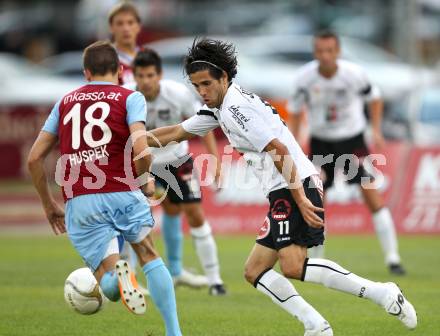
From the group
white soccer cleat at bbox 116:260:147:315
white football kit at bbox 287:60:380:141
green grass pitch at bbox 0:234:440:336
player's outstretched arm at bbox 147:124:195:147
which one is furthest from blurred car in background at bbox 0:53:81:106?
white soccer cleat at bbox 116:260:147:315

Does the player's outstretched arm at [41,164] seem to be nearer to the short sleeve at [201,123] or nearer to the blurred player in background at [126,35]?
the short sleeve at [201,123]

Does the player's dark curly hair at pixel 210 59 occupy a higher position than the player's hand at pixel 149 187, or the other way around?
the player's dark curly hair at pixel 210 59

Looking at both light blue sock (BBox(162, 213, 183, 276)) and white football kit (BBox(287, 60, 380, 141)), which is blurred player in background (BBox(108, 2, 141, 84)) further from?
white football kit (BBox(287, 60, 380, 141))

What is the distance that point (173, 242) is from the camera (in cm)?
1106

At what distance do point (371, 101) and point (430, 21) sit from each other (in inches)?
837

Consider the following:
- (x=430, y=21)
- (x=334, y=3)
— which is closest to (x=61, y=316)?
(x=334, y=3)

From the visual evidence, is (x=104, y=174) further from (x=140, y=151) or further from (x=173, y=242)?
(x=173, y=242)

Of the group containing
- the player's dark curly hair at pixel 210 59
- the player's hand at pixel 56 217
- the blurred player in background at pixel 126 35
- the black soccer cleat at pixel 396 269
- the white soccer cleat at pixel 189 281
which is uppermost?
the blurred player in background at pixel 126 35

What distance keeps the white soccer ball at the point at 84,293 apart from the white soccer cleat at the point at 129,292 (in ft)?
1.41

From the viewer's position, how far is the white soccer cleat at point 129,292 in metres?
6.95

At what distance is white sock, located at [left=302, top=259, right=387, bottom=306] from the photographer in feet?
24.4

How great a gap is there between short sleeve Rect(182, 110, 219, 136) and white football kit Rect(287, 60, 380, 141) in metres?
4.56

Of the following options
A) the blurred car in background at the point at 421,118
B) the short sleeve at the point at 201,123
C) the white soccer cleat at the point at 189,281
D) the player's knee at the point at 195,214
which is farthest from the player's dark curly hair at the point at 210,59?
the blurred car in background at the point at 421,118

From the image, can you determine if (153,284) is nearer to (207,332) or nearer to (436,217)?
(207,332)
